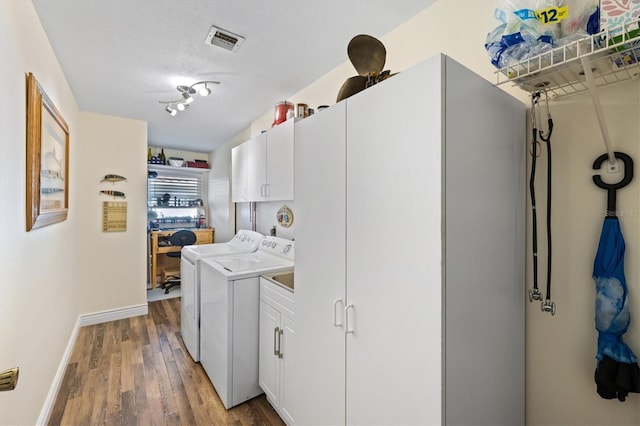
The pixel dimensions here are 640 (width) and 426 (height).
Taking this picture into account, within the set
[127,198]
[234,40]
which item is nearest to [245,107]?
[234,40]

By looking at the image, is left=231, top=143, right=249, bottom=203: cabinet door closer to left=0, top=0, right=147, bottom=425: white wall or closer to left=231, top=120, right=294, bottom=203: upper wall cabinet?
left=231, top=120, right=294, bottom=203: upper wall cabinet

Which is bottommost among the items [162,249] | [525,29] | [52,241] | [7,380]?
[162,249]

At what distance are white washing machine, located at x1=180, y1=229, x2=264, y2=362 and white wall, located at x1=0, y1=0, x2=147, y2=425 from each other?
36.5 inches

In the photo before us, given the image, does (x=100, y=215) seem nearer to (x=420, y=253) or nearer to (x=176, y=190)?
(x=176, y=190)

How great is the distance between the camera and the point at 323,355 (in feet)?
4.41

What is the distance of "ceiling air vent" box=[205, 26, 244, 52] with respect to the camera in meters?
1.82

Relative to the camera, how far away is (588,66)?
818 mm

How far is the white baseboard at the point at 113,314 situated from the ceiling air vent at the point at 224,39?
11.0 feet

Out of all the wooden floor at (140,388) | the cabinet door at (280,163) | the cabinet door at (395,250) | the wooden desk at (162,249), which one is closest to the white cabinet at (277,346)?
the wooden floor at (140,388)

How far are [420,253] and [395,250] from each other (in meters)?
0.10

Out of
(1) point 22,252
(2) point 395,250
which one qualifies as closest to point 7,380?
(1) point 22,252

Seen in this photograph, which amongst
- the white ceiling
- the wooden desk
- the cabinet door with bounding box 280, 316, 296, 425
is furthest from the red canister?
the wooden desk

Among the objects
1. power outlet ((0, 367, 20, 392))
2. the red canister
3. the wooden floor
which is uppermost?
the red canister

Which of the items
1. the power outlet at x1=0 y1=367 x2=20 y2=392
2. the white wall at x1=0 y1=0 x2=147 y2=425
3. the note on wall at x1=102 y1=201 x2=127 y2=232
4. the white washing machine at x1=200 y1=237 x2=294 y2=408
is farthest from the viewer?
the note on wall at x1=102 y1=201 x2=127 y2=232
